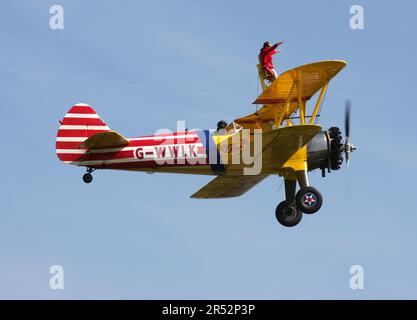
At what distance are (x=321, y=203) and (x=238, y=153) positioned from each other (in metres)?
2.12

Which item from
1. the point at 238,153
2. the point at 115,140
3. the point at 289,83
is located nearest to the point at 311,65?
the point at 289,83

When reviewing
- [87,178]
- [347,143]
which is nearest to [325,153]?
[347,143]

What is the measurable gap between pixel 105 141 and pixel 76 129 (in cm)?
80

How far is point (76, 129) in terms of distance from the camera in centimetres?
2533

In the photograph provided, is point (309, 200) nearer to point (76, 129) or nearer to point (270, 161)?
point (270, 161)

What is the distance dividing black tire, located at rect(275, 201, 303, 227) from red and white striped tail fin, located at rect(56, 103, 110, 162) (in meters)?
4.30

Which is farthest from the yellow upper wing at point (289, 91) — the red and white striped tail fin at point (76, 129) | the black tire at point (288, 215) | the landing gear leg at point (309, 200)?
the red and white striped tail fin at point (76, 129)

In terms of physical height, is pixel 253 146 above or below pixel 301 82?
below

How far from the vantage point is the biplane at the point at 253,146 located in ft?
82.0

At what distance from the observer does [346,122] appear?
26281 mm

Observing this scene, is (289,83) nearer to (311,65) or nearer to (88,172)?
(311,65)

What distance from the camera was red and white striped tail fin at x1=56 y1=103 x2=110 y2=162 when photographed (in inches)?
985

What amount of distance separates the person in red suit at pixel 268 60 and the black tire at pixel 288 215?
2.96 metres

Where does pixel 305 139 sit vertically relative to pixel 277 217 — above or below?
above
